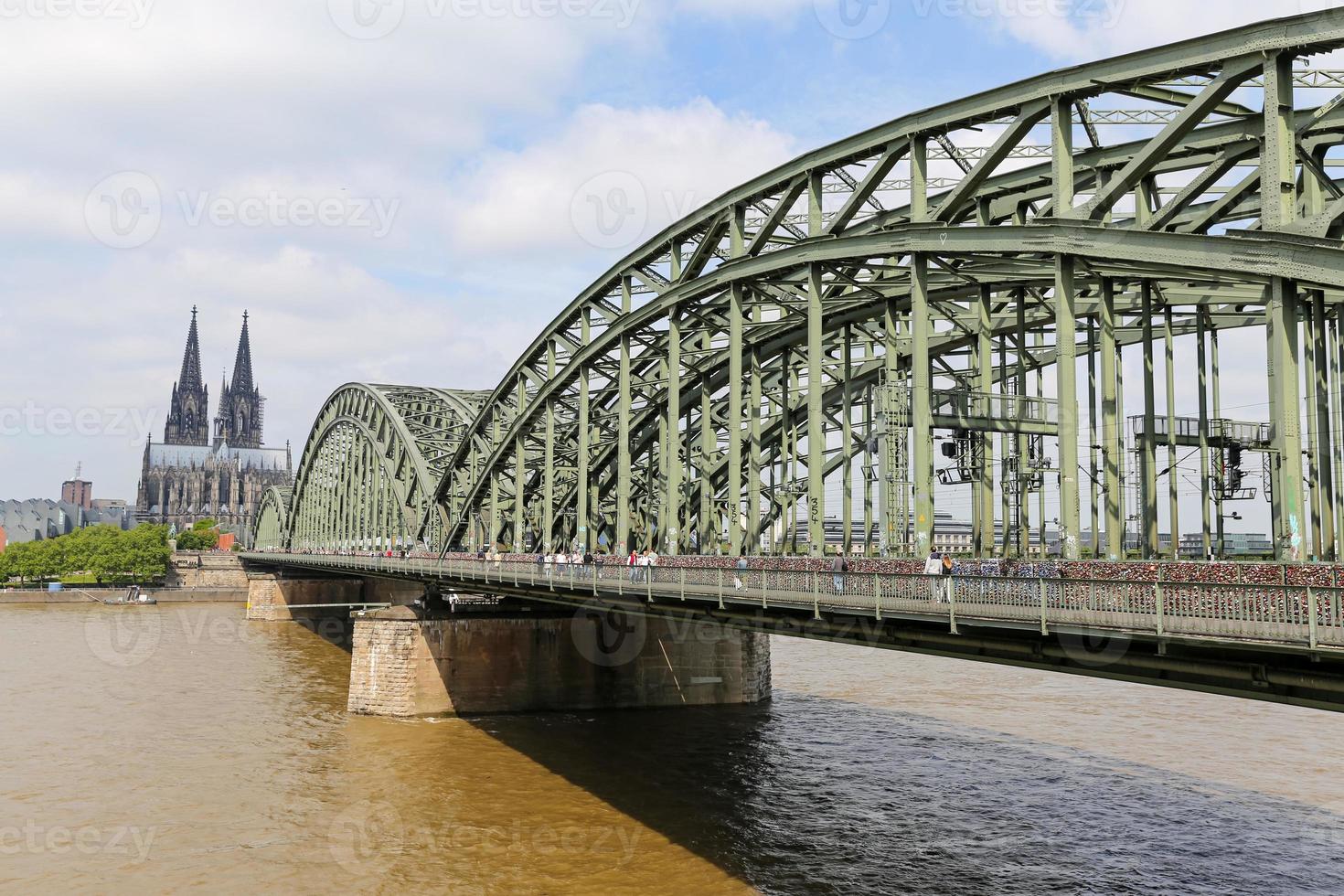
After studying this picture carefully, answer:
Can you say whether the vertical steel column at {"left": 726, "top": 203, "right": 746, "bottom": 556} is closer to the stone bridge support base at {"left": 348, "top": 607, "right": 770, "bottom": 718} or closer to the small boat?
the stone bridge support base at {"left": 348, "top": 607, "right": 770, "bottom": 718}

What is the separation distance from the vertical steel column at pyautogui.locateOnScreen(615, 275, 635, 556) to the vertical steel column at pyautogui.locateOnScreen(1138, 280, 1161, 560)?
1587 cm

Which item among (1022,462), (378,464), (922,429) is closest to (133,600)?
(378,464)

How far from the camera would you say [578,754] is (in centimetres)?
3625

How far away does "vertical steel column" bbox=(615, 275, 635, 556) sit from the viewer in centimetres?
3644

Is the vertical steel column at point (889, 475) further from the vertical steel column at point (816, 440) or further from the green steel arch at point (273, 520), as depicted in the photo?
the green steel arch at point (273, 520)

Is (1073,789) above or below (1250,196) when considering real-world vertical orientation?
below

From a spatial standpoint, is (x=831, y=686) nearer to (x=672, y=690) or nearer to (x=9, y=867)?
(x=672, y=690)

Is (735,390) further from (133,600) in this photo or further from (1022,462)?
(133,600)

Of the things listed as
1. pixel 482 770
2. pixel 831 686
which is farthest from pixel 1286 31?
pixel 831 686

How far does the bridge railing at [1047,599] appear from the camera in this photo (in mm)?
12875

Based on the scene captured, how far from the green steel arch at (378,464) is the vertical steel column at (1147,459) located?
4632 cm

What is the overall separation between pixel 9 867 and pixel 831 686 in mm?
35118

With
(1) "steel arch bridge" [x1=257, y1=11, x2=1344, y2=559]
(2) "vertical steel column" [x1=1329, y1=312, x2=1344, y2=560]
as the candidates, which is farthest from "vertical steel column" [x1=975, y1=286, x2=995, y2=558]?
(2) "vertical steel column" [x1=1329, y1=312, x2=1344, y2=560]

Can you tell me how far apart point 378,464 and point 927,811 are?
2669 inches
